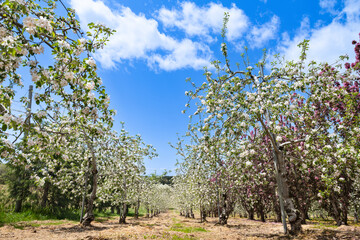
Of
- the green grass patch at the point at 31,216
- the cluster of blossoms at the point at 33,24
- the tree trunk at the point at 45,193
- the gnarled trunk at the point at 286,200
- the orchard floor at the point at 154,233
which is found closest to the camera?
the cluster of blossoms at the point at 33,24

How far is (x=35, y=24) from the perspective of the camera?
412 centimetres

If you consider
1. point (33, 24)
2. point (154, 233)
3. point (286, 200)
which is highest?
point (33, 24)

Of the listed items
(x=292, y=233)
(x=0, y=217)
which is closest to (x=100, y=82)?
(x=292, y=233)

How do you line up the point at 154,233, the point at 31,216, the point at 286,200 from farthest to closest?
the point at 31,216 → the point at 154,233 → the point at 286,200

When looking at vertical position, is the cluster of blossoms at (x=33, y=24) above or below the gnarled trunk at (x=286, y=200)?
above

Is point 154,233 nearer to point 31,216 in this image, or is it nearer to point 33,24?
point 33,24

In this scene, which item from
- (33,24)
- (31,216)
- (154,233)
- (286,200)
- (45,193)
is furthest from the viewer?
(45,193)

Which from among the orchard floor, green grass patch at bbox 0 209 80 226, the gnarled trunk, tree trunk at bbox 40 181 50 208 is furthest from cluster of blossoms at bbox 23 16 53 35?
tree trunk at bbox 40 181 50 208

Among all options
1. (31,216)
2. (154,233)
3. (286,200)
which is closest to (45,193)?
(31,216)

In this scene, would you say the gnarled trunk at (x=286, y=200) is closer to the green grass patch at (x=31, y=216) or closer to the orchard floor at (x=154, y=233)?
the orchard floor at (x=154, y=233)

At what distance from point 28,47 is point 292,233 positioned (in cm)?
1191

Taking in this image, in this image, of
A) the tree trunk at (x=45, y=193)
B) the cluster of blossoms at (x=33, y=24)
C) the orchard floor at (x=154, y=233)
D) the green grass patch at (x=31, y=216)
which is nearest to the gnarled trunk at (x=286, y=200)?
the orchard floor at (x=154, y=233)

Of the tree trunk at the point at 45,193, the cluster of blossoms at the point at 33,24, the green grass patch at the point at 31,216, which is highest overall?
the cluster of blossoms at the point at 33,24

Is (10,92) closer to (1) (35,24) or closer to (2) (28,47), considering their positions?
(2) (28,47)
